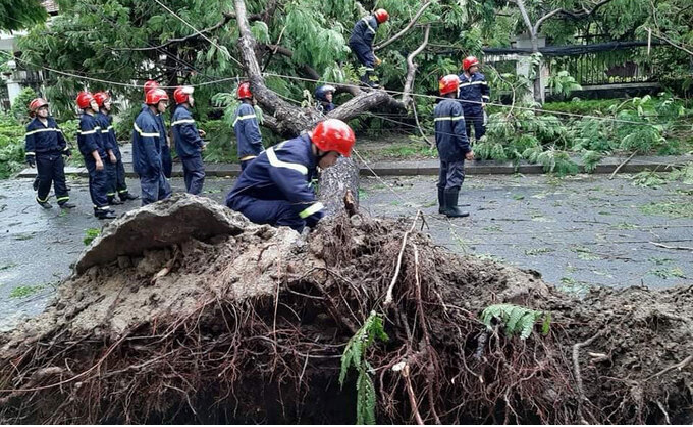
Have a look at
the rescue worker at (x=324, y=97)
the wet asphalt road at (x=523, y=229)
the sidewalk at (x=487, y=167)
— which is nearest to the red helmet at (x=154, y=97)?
the wet asphalt road at (x=523, y=229)

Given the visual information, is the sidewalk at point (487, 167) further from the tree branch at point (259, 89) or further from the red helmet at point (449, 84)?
the red helmet at point (449, 84)

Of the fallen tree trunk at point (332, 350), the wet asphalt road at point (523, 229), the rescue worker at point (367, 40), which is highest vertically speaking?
the rescue worker at point (367, 40)

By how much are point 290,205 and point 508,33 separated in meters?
12.7

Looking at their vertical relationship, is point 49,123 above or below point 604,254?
above

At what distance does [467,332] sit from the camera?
9.90ft

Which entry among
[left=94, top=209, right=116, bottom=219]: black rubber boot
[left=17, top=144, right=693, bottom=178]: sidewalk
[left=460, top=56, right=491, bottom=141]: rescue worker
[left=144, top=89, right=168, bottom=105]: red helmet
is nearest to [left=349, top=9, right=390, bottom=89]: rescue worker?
[left=17, top=144, right=693, bottom=178]: sidewalk

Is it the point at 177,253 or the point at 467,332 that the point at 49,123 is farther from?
the point at 467,332

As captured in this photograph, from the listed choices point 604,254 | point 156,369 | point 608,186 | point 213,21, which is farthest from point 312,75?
point 156,369

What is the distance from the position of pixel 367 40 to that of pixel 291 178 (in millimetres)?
6643

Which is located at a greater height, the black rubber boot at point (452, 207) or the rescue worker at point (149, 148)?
the rescue worker at point (149, 148)

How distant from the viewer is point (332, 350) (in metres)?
3.09

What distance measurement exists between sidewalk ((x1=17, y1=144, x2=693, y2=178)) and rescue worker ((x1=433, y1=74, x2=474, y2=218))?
1.95 m

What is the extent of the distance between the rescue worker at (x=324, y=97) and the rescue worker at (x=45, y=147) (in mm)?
3952

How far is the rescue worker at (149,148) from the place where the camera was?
25.5 feet
